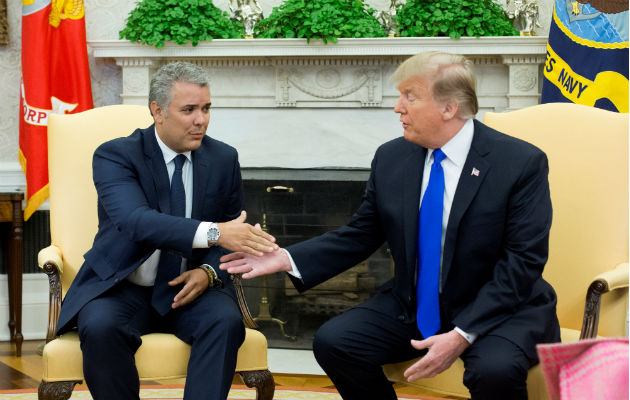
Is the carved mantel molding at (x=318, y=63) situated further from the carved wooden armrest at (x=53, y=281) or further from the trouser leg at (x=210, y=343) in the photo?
the trouser leg at (x=210, y=343)

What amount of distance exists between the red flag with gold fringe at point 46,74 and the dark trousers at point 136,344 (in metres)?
2.21

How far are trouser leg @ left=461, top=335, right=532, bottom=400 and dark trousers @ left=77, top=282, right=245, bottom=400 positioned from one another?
2.25ft

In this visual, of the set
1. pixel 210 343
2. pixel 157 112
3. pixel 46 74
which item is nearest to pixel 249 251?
pixel 210 343

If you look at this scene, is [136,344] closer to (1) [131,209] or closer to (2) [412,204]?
(1) [131,209]

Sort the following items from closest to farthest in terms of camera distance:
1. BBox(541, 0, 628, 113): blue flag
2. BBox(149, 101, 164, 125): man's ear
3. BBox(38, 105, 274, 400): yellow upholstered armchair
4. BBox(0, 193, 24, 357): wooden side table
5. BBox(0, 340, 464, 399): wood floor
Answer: BBox(38, 105, 274, 400): yellow upholstered armchair, BBox(149, 101, 164, 125): man's ear, BBox(0, 340, 464, 399): wood floor, BBox(541, 0, 628, 113): blue flag, BBox(0, 193, 24, 357): wooden side table

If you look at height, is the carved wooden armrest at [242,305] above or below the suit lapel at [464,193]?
below

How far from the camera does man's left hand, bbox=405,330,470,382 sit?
199cm

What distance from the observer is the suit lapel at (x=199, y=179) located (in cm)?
252

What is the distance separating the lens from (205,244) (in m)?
2.29

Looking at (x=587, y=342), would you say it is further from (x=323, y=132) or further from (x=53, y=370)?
(x=323, y=132)

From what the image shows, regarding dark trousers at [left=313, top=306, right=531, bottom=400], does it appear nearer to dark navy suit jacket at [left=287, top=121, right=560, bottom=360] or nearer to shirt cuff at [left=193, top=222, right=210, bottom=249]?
dark navy suit jacket at [left=287, top=121, right=560, bottom=360]

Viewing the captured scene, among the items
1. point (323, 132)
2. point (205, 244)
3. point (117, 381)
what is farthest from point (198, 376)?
point (323, 132)

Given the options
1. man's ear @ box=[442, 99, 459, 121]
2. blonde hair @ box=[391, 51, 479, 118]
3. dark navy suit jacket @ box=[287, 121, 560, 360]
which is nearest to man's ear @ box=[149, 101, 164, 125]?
dark navy suit jacket @ box=[287, 121, 560, 360]

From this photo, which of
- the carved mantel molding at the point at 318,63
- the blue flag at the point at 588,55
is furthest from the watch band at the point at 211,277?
the blue flag at the point at 588,55
